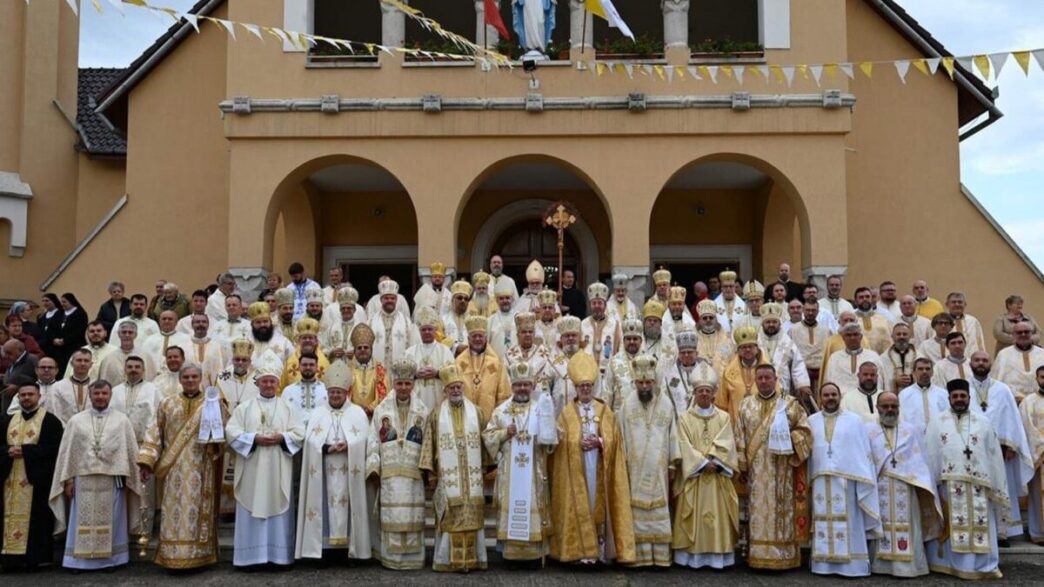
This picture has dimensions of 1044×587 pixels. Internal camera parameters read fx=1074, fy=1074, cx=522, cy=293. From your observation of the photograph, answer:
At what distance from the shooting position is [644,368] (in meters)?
9.82

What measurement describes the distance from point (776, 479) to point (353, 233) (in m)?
10.8

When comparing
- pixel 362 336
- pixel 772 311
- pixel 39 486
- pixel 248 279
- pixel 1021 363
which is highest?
pixel 248 279

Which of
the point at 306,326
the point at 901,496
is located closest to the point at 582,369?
the point at 306,326

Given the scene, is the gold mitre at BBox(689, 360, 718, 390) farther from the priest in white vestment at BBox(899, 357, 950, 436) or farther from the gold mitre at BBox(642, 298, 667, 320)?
the priest in white vestment at BBox(899, 357, 950, 436)

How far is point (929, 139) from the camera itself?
17.2m

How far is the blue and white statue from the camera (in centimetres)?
1526

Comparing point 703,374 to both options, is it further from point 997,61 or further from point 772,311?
point 997,61

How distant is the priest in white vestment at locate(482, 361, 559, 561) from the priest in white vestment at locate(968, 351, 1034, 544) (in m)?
3.96

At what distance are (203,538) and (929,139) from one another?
42.5 ft

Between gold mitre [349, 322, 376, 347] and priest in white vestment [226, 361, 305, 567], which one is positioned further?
gold mitre [349, 322, 376, 347]

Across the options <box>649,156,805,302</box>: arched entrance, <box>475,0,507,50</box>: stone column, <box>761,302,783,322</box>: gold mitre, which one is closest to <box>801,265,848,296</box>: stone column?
<box>649,156,805,302</box>: arched entrance

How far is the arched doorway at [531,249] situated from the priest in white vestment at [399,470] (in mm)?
8796

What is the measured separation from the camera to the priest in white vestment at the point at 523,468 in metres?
9.43

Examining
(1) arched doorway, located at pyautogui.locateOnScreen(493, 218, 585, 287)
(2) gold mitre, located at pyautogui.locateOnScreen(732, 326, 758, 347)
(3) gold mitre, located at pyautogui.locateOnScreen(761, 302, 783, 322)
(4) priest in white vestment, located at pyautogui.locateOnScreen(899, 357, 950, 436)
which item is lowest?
(4) priest in white vestment, located at pyautogui.locateOnScreen(899, 357, 950, 436)
